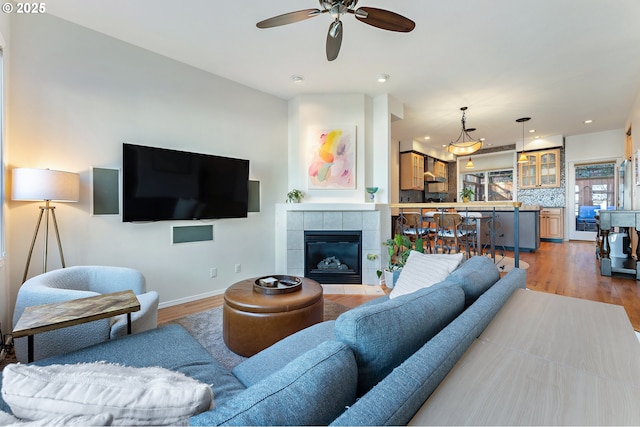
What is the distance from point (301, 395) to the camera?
0.64 metres

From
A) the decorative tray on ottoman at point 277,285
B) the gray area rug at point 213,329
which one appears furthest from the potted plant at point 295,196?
the decorative tray on ottoman at point 277,285

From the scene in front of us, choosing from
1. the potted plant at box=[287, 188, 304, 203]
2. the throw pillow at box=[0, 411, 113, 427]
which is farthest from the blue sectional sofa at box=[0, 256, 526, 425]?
the potted plant at box=[287, 188, 304, 203]

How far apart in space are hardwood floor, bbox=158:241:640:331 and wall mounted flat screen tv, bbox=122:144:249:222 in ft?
3.39

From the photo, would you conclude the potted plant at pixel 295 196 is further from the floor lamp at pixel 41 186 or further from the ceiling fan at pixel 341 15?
the floor lamp at pixel 41 186

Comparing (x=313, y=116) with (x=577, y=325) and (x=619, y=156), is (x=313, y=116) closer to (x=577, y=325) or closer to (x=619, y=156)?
(x=577, y=325)

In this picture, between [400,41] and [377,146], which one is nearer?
[400,41]

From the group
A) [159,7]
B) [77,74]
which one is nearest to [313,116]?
[159,7]

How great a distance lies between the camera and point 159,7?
7.96ft

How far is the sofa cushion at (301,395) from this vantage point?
58 centimetres

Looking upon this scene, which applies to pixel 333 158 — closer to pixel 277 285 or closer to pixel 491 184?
pixel 277 285

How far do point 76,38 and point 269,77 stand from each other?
193cm

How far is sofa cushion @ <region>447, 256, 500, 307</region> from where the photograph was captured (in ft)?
4.72

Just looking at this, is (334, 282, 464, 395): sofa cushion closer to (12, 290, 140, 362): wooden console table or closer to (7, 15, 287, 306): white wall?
(12, 290, 140, 362): wooden console table

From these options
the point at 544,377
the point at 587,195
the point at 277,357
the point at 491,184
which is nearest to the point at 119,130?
the point at 277,357
